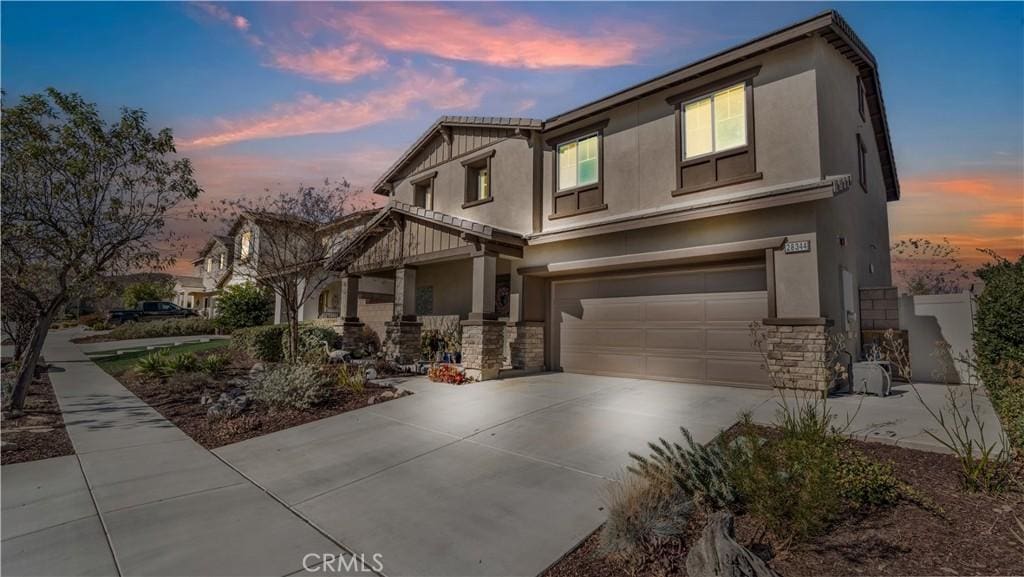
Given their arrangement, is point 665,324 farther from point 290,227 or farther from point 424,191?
point 424,191

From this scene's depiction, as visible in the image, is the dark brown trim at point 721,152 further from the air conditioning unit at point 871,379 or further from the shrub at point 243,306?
the shrub at point 243,306

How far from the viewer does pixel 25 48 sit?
7.07m

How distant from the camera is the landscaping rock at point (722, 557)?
2.60 m

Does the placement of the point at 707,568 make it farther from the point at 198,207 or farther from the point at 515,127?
the point at 515,127

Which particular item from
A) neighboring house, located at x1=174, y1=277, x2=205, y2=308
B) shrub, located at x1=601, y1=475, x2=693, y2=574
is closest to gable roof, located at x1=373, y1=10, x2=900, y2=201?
shrub, located at x1=601, y1=475, x2=693, y2=574

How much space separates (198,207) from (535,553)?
9.42m

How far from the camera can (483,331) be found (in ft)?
33.8

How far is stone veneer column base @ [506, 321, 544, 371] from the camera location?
11.6m

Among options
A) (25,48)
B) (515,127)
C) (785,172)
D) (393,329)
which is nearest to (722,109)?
(785,172)

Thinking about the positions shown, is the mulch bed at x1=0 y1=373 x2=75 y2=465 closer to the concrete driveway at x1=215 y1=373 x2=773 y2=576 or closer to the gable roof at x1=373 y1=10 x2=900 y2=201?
the concrete driveway at x1=215 y1=373 x2=773 y2=576

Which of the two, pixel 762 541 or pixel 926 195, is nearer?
pixel 762 541

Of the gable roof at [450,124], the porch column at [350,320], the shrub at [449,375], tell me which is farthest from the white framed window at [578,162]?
the porch column at [350,320]

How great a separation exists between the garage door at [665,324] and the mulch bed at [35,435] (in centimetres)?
951

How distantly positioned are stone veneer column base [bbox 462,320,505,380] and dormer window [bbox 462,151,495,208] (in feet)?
14.7
